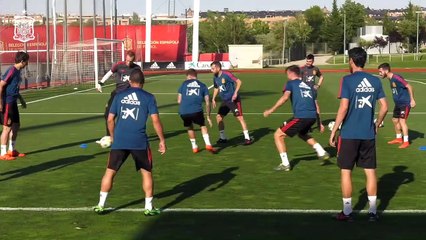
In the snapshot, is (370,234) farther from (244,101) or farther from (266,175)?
(244,101)

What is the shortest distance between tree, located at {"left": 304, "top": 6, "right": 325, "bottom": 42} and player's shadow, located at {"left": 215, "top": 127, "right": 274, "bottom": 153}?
11649 centimetres

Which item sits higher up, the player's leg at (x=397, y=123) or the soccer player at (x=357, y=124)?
the soccer player at (x=357, y=124)

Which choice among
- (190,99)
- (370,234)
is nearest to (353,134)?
(370,234)

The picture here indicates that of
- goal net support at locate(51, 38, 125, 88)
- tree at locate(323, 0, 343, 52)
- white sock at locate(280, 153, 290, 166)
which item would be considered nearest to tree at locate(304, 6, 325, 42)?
tree at locate(323, 0, 343, 52)

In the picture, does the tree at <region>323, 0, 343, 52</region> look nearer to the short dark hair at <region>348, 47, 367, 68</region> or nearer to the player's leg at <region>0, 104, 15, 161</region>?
the player's leg at <region>0, 104, 15, 161</region>

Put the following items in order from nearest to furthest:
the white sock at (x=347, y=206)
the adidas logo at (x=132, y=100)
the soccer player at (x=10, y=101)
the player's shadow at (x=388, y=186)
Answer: the white sock at (x=347, y=206)
the adidas logo at (x=132, y=100)
the player's shadow at (x=388, y=186)
the soccer player at (x=10, y=101)

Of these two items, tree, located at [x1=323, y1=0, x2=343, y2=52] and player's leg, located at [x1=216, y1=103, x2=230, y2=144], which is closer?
player's leg, located at [x1=216, y1=103, x2=230, y2=144]

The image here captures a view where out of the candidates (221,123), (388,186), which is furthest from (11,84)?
(388,186)

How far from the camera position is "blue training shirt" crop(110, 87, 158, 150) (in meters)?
8.14

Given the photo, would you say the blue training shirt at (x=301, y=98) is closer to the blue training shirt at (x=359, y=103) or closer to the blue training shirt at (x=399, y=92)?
the blue training shirt at (x=359, y=103)

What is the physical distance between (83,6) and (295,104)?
3592 cm

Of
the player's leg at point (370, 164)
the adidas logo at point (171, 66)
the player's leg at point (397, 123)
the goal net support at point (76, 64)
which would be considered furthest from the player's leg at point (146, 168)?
the adidas logo at point (171, 66)

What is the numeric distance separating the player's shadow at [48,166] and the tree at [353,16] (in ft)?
373

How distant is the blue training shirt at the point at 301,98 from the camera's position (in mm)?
11344
